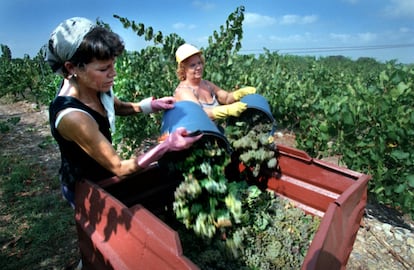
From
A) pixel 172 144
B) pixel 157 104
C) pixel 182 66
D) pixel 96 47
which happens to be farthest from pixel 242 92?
pixel 96 47

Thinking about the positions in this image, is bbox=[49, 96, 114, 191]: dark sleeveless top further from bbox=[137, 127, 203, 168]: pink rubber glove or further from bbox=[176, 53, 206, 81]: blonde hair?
bbox=[176, 53, 206, 81]: blonde hair

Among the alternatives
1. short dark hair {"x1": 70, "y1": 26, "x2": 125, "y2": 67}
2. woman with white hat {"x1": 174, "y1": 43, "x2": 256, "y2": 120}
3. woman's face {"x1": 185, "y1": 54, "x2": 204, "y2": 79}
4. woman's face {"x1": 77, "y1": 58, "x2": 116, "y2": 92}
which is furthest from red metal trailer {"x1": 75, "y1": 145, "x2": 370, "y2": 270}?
woman's face {"x1": 185, "y1": 54, "x2": 204, "y2": 79}

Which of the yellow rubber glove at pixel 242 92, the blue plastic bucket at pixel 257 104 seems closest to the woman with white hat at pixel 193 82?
the yellow rubber glove at pixel 242 92

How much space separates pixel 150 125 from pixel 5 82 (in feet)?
37.9

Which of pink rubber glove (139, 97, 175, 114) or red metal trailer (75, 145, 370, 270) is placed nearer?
red metal trailer (75, 145, 370, 270)

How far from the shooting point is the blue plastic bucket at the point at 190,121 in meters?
1.71

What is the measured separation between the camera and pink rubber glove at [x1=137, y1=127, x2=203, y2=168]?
5.34 feet

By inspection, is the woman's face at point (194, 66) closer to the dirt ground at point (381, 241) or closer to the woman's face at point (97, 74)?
the woman's face at point (97, 74)

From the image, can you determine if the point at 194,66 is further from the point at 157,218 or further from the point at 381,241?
the point at 381,241

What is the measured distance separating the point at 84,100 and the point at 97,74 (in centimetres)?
23

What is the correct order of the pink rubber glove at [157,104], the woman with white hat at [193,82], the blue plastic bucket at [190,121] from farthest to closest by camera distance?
the woman with white hat at [193,82]
the pink rubber glove at [157,104]
the blue plastic bucket at [190,121]

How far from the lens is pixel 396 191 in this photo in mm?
2605

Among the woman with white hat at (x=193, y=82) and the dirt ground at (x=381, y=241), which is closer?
the dirt ground at (x=381, y=241)

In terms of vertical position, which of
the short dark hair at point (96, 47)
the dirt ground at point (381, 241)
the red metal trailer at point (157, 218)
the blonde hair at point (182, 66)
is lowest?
the dirt ground at point (381, 241)
